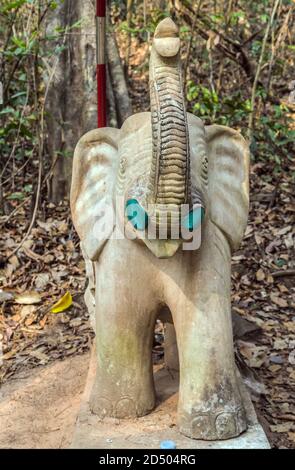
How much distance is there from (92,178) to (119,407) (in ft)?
2.91

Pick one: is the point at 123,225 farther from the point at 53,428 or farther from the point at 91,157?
the point at 53,428

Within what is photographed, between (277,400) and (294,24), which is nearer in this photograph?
(277,400)

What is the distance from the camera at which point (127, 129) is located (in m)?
2.84

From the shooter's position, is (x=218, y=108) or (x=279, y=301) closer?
(x=279, y=301)

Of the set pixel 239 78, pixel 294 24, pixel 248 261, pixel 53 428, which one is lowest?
pixel 53 428

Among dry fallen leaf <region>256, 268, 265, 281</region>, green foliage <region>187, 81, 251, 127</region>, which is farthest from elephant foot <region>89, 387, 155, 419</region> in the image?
green foliage <region>187, 81, 251, 127</region>

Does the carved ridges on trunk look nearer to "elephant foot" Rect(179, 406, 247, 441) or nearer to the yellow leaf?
"elephant foot" Rect(179, 406, 247, 441)

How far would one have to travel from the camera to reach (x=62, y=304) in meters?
4.53

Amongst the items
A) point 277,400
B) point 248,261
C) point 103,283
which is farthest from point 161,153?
point 248,261

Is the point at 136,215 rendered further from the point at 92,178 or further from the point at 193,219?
the point at 92,178

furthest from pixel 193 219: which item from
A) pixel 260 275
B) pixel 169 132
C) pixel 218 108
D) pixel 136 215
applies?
pixel 218 108

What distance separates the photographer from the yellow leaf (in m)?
4.51

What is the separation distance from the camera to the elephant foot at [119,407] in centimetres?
289

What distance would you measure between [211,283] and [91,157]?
2.27ft
